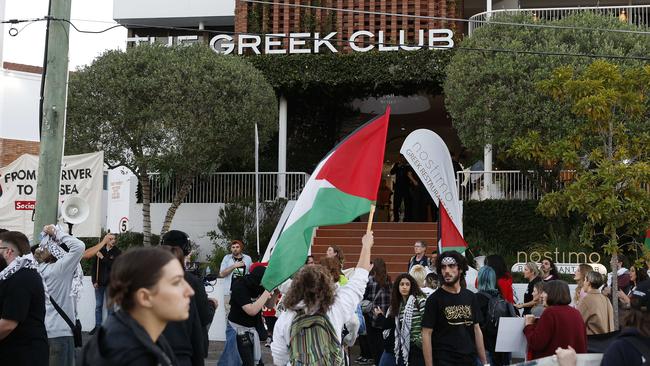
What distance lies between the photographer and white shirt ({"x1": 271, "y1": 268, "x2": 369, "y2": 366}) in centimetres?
632

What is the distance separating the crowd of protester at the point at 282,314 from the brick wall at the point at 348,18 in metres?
15.9

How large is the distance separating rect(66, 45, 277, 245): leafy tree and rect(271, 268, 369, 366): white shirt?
53.0 feet

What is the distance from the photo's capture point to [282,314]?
6598mm

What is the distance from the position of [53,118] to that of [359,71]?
48.6ft

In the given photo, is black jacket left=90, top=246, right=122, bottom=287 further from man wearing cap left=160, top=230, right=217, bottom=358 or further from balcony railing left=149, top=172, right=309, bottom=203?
man wearing cap left=160, top=230, right=217, bottom=358

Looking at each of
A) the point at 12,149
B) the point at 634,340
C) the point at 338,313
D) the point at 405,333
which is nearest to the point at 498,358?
the point at 405,333

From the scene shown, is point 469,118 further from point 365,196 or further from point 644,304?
point 644,304

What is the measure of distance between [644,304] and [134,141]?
62.0 ft

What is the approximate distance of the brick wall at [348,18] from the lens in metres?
26.3

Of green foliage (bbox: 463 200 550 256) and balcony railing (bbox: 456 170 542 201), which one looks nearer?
green foliage (bbox: 463 200 550 256)

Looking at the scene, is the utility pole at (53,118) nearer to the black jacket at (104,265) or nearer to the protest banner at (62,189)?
the protest banner at (62,189)

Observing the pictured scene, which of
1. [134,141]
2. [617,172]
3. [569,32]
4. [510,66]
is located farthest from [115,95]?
[617,172]

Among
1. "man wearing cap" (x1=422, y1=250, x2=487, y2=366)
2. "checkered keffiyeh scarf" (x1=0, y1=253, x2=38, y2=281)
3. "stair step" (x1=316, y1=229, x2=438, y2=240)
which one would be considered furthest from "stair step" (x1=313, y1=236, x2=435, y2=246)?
"checkered keffiyeh scarf" (x1=0, y1=253, x2=38, y2=281)

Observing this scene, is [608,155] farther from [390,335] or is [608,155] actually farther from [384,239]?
[384,239]
